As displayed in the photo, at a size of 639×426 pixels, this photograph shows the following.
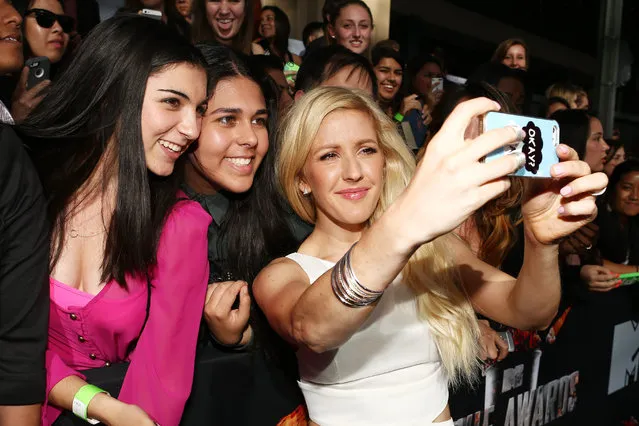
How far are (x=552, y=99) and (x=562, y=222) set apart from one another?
4402 mm

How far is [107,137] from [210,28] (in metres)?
2.21

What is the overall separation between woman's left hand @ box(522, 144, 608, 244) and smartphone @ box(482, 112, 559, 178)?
1.2 inches

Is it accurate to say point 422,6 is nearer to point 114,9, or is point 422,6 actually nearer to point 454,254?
point 114,9

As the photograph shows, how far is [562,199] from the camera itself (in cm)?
161

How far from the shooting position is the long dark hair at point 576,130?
4430 mm

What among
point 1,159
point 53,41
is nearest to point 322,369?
point 1,159

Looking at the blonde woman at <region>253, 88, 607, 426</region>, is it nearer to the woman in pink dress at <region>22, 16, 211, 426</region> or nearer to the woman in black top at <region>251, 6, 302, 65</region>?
the woman in pink dress at <region>22, 16, 211, 426</region>

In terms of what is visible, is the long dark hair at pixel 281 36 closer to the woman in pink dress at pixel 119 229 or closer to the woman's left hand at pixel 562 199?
the woman in pink dress at pixel 119 229

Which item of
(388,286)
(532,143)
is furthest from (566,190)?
(388,286)

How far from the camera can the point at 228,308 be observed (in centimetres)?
203

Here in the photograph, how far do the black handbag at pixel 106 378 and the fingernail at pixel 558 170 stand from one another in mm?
1161

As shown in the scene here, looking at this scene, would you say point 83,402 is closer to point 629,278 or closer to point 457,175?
point 457,175

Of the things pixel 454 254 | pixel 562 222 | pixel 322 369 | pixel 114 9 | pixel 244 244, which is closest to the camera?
pixel 562 222

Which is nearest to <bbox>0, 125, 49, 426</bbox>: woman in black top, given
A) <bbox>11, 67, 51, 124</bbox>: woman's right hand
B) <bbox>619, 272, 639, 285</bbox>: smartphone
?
<bbox>11, 67, 51, 124</bbox>: woman's right hand
